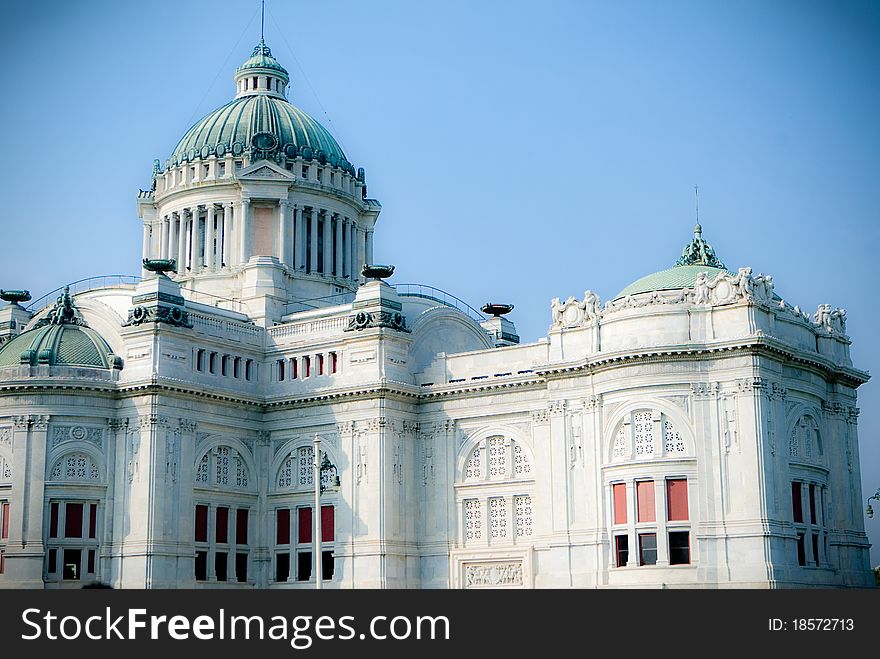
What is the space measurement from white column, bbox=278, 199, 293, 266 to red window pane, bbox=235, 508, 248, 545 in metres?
15.4

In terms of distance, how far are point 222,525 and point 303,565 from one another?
4551mm

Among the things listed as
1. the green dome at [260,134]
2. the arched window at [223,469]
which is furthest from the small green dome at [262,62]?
the arched window at [223,469]

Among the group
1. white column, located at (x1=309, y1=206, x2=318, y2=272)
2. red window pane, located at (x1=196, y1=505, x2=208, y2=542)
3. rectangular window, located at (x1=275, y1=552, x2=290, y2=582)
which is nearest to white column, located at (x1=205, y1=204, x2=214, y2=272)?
white column, located at (x1=309, y1=206, x2=318, y2=272)

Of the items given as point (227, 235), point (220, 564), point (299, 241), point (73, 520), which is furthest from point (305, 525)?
point (227, 235)

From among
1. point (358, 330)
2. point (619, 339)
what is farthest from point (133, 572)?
point (619, 339)

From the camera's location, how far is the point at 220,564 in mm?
72812

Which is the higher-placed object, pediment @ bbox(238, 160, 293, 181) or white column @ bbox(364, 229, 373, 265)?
pediment @ bbox(238, 160, 293, 181)

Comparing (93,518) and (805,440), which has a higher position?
(805,440)

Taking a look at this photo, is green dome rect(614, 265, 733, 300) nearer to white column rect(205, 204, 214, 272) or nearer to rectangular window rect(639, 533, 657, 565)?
rectangular window rect(639, 533, 657, 565)

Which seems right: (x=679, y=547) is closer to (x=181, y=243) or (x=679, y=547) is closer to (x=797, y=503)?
(x=797, y=503)

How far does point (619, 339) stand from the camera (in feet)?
218

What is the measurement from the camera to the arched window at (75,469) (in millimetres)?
70188

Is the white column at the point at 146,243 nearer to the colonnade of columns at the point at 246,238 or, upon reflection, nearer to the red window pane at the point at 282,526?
the colonnade of columns at the point at 246,238

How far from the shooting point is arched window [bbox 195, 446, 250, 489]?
7256 cm
